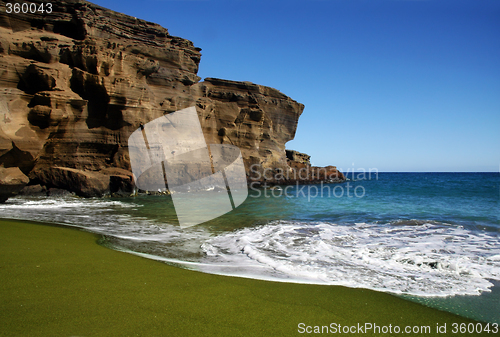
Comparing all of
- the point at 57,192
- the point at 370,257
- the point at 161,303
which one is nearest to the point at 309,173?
the point at 57,192

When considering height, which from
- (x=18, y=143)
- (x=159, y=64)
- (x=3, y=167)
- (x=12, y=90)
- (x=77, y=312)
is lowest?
(x=77, y=312)

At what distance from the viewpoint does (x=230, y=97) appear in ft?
108

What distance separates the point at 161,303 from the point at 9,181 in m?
14.8

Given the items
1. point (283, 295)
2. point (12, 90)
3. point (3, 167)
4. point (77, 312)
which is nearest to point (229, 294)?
point (283, 295)

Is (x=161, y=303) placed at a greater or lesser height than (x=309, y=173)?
lesser

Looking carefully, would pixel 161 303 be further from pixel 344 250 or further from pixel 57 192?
pixel 57 192

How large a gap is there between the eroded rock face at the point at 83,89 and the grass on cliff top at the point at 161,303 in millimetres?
13717

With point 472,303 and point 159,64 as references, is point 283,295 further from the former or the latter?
point 159,64

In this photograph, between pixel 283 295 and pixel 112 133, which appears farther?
pixel 112 133

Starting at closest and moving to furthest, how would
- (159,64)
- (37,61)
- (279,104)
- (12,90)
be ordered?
1. (12,90)
2. (37,61)
3. (159,64)
4. (279,104)

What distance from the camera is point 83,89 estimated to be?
65.9ft

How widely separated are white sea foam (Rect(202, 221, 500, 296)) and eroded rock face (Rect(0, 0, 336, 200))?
13.7 metres

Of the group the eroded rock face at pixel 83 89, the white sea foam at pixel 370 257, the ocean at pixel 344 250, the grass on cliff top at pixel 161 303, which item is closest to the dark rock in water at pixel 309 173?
the eroded rock face at pixel 83 89

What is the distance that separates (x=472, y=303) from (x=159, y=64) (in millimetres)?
26216
